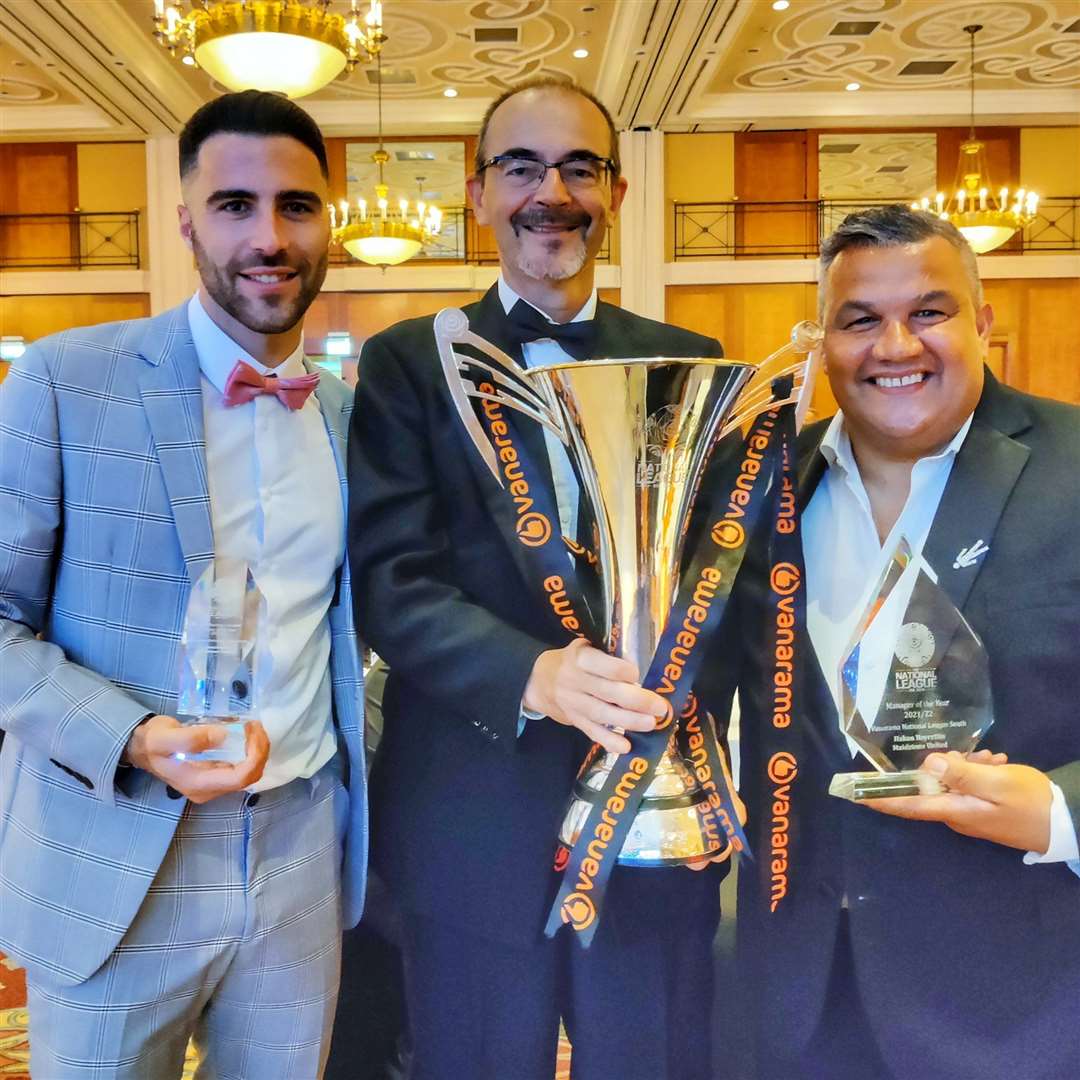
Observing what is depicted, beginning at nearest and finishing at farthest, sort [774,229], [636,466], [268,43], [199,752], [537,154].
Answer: [636,466] → [199,752] → [537,154] → [268,43] → [774,229]

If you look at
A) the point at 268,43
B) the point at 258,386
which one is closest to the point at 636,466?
the point at 258,386

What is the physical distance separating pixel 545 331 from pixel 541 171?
0.70 feet

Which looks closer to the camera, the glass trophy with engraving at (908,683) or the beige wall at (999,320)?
the glass trophy with engraving at (908,683)

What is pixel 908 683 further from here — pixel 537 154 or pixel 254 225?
pixel 254 225

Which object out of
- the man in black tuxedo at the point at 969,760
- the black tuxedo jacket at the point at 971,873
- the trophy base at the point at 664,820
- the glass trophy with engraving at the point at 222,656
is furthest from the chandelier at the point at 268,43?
the trophy base at the point at 664,820

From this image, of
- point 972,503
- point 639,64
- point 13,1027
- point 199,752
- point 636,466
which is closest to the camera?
point 636,466

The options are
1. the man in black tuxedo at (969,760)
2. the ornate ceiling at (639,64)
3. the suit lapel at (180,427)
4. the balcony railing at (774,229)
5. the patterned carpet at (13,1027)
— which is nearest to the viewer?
the man in black tuxedo at (969,760)

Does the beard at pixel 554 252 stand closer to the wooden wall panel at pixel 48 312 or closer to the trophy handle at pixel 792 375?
the trophy handle at pixel 792 375

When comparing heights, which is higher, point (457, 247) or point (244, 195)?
point (457, 247)

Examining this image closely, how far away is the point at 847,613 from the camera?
1.27 m

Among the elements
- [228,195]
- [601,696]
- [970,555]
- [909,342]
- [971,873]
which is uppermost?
[228,195]

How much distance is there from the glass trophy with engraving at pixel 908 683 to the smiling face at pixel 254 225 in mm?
917

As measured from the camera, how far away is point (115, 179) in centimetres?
1080

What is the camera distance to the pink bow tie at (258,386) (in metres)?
1.41
